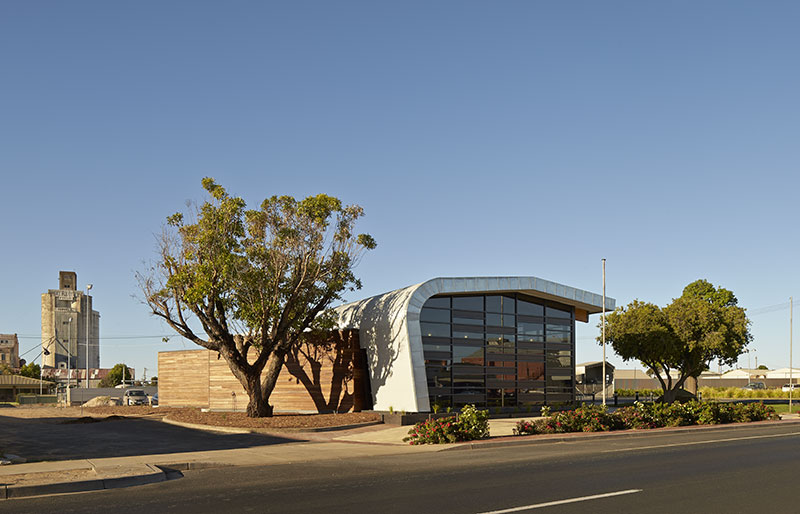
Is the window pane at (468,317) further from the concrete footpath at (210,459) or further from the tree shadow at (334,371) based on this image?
the concrete footpath at (210,459)

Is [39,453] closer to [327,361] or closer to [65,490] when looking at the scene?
[65,490]

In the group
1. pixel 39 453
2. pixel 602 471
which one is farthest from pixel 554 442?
pixel 39 453

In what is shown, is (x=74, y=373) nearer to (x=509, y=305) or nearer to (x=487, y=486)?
(x=509, y=305)

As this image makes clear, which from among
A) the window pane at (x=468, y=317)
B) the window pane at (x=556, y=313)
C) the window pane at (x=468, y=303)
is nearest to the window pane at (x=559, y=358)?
the window pane at (x=556, y=313)

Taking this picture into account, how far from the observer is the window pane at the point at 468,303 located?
1282 inches

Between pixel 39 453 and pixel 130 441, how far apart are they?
3.72m

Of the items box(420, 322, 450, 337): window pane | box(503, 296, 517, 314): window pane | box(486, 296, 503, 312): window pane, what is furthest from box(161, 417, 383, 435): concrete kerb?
box(503, 296, 517, 314): window pane

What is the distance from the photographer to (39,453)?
18328 millimetres

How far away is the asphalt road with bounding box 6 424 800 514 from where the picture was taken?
1035cm

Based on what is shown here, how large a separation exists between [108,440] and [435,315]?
14429 millimetres

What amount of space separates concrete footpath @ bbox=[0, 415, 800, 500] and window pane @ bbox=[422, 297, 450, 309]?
22.2 feet

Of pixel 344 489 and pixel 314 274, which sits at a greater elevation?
pixel 314 274

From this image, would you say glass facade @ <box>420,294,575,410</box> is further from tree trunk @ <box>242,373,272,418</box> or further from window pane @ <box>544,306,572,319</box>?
tree trunk @ <box>242,373,272,418</box>

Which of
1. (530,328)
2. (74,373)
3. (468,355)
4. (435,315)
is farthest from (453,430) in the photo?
(74,373)
